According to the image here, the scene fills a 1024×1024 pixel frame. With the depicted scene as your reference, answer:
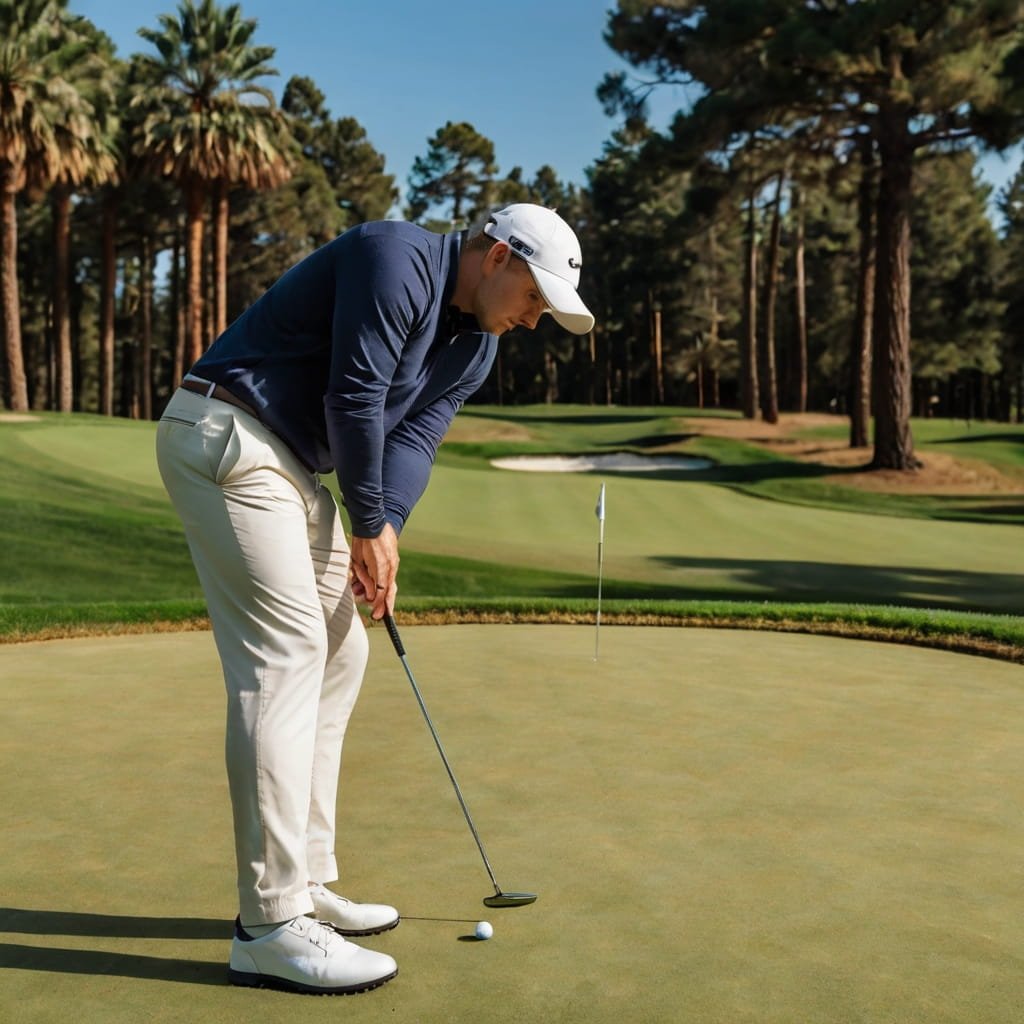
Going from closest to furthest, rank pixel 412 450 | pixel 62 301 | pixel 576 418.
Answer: pixel 412 450 < pixel 62 301 < pixel 576 418

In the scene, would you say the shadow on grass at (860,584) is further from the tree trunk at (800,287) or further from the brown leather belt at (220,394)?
the tree trunk at (800,287)

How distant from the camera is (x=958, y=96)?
969 inches

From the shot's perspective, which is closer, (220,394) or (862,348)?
(220,394)

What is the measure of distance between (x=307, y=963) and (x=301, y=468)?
118 cm

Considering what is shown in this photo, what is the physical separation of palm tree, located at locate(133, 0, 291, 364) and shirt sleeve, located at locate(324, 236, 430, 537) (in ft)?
119

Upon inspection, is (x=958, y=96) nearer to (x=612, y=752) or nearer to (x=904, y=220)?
(x=904, y=220)

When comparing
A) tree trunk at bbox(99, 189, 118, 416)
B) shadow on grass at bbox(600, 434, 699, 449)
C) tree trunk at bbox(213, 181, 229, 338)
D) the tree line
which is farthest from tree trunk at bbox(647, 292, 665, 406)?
tree trunk at bbox(99, 189, 118, 416)

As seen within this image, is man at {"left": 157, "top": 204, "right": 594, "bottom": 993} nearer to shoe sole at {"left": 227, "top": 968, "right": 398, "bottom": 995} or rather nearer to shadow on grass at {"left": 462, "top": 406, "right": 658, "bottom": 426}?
shoe sole at {"left": 227, "top": 968, "right": 398, "bottom": 995}

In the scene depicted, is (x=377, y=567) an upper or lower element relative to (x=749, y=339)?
lower

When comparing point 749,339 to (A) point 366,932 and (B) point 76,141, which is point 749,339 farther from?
(A) point 366,932

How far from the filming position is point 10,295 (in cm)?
3556

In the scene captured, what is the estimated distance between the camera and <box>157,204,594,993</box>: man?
2.88 metres

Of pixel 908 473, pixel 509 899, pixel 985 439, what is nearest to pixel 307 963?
pixel 509 899

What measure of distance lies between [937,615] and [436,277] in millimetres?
6725
